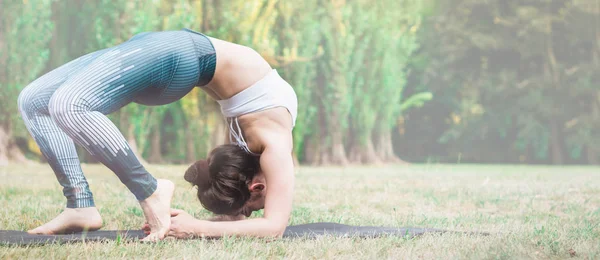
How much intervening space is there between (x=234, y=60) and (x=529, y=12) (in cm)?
1608

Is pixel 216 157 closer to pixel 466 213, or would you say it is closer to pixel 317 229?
pixel 317 229

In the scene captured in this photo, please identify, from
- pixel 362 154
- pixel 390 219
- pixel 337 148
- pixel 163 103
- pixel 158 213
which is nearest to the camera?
pixel 158 213

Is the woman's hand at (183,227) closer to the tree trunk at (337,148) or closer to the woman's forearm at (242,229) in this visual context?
the woman's forearm at (242,229)

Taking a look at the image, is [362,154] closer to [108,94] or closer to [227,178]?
[227,178]

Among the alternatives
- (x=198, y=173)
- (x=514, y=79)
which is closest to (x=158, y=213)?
(x=198, y=173)

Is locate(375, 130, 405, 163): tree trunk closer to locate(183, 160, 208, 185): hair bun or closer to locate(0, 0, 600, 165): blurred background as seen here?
locate(0, 0, 600, 165): blurred background

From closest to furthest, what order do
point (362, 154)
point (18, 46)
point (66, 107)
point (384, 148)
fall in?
point (66, 107)
point (18, 46)
point (362, 154)
point (384, 148)

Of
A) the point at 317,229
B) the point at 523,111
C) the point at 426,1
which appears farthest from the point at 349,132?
the point at 317,229

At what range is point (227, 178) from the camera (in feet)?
8.46

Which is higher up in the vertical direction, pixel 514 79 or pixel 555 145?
pixel 514 79

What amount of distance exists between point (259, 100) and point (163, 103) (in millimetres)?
350

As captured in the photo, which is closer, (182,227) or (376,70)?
(182,227)

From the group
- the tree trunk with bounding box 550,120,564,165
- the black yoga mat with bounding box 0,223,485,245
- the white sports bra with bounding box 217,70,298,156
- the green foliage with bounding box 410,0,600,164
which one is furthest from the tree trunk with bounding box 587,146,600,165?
the white sports bra with bounding box 217,70,298,156

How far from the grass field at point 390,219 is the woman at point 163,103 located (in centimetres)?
15
